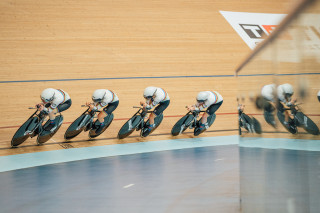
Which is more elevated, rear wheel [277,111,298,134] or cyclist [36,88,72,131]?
cyclist [36,88,72,131]

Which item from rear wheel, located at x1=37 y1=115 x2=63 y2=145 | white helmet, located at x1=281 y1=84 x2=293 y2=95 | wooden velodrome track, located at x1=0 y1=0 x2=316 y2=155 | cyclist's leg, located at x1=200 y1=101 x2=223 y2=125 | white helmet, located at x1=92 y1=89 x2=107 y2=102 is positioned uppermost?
wooden velodrome track, located at x1=0 y1=0 x2=316 y2=155

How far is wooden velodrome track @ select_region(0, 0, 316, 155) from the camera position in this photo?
7633mm

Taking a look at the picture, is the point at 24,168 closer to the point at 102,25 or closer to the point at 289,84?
the point at 289,84

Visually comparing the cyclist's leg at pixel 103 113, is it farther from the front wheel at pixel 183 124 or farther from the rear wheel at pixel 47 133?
the front wheel at pixel 183 124

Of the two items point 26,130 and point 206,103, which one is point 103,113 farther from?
point 206,103

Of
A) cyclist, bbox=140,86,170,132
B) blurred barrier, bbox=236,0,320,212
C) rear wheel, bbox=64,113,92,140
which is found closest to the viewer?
blurred barrier, bbox=236,0,320,212

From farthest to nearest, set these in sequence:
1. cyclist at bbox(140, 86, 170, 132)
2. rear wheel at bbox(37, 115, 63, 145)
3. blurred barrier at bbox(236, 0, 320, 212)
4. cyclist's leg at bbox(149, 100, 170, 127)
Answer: cyclist's leg at bbox(149, 100, 170, 127), cyclist at bbox(140, 86, 170, 132), rear wheel at bbox(37, 115, 63, 145), blurred barrier at bbox(236, 0, 320, 212)

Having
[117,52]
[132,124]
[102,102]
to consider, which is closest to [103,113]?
[102,102]

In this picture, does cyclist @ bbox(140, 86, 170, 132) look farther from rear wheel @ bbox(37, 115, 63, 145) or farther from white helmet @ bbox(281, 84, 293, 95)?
white helmet @ bbox(281, 84, 293, 95)

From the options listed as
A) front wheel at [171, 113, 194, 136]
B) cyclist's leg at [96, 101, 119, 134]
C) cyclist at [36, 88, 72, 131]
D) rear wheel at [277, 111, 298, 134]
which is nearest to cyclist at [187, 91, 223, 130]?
front wheel at [171, 113, 194, 136]

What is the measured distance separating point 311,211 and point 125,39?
808cm

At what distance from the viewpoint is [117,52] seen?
8.67m

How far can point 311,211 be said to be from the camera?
113cm

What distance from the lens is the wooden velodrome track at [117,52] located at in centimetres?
763
